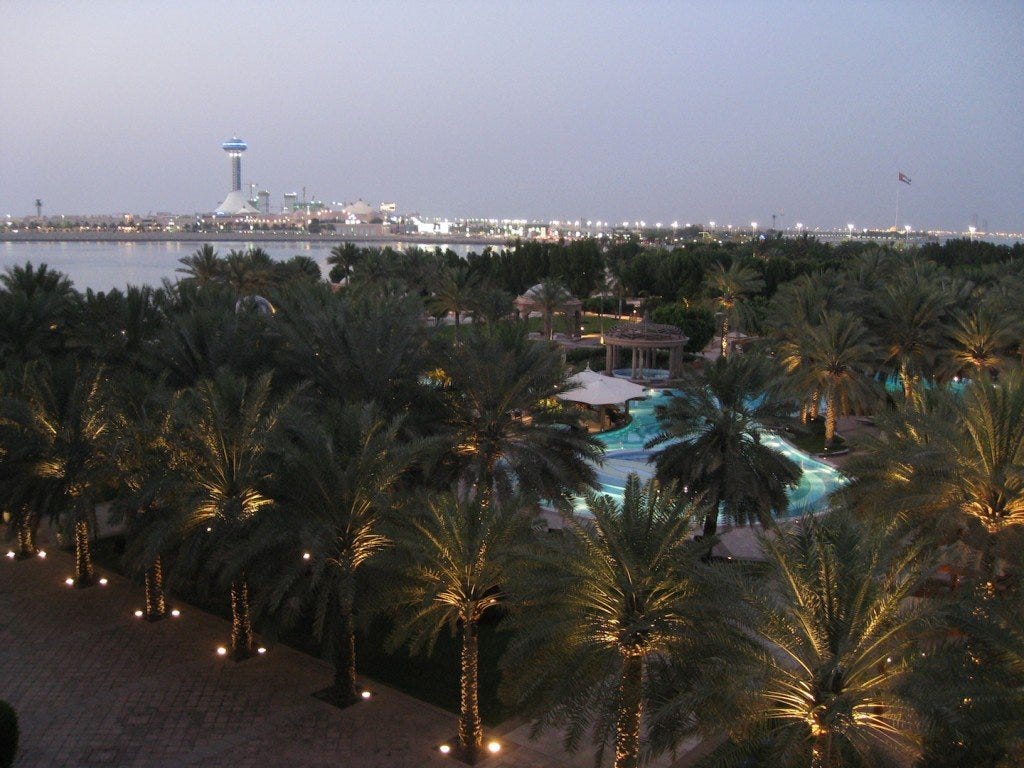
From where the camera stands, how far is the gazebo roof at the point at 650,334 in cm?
3344

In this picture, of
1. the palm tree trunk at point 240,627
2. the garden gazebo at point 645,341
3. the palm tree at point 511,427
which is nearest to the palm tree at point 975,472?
the palm tree at point 511,427

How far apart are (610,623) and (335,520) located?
13.2 feet

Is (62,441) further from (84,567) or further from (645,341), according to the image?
(645,341)

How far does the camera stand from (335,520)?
11.1 metres

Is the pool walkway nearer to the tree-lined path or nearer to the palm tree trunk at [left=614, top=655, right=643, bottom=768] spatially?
the tree-lined path

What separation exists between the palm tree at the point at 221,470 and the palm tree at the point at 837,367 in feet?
53.8

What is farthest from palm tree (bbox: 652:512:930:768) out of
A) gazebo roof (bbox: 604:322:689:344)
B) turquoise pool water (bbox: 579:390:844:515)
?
gazebo roof (bbox: 604:322:689:344)

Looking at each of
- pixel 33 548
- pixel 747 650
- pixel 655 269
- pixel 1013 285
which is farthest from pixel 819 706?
pixel 655 269

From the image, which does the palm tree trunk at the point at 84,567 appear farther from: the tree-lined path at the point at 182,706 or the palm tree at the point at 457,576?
the palm tree at the point at 457,576

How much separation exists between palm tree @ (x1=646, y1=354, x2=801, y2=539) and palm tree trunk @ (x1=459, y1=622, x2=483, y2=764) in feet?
19.1

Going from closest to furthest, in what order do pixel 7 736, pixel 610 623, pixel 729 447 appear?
pixel 610 623
pixel 7 736
pixel 729 447

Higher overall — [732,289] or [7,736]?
[732,289]

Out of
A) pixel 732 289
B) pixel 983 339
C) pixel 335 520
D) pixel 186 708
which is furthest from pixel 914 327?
pixel 186 708

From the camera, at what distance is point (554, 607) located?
904 centimetres
